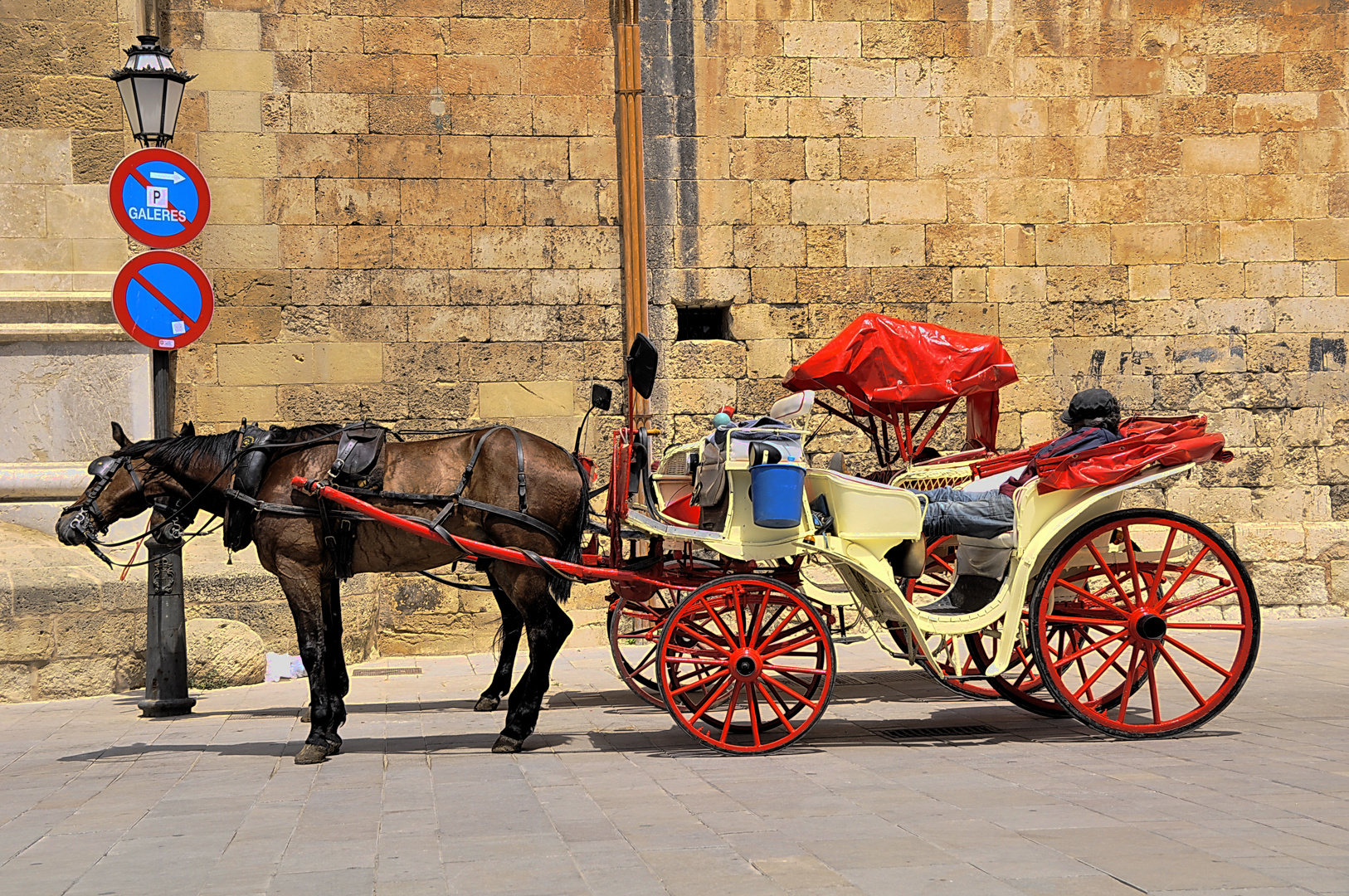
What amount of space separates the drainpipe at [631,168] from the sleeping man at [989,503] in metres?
4.27

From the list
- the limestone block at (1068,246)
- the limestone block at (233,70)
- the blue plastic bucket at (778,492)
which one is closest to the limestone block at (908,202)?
the limestone block at (1068,246)

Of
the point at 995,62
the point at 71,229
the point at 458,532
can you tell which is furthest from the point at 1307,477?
the point at 71,229

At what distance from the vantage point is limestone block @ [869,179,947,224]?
35.3 feet

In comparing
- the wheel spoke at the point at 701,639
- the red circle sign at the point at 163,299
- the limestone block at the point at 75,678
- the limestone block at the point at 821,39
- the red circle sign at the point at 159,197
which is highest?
the limestone block at the point at 821,39

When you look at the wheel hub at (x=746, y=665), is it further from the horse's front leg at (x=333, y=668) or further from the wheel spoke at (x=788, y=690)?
the horse's front leg at (x=333, y=668)

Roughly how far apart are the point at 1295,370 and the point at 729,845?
28.7 ft

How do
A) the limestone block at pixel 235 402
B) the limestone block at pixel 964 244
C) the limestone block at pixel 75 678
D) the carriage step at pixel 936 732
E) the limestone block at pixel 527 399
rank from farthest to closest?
the limestone block at pixel 964 244
the limestone block at pixel 527 399
the limestone block at pixel 235 402
the limestone block at pixel 75 678
the carriage step at pixel 936 732

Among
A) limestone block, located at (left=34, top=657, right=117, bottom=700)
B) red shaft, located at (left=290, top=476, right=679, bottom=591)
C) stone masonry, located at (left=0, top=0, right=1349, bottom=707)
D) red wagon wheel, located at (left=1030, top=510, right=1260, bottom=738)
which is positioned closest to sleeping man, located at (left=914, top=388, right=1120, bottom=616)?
red wagon wheel, located at (left=1030, top=510, right=1260, bottom=738)

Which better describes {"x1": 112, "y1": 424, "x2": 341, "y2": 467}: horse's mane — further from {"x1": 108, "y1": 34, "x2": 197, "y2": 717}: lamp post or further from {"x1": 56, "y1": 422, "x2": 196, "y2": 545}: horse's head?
{"x1": 108, "y1": 34, "x2": 197, "y2": 717}: lamp post

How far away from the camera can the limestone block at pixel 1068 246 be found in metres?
10.9

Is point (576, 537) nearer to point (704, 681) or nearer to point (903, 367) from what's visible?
point (704, 681)

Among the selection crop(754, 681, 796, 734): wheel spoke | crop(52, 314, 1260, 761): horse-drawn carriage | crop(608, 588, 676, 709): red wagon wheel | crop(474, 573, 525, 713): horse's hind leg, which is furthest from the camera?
crop(474, 573, 525, 713): horse's hind leg

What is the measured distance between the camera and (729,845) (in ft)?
13.9

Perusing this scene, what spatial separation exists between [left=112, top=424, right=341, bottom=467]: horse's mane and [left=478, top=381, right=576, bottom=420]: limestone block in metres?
3.55
